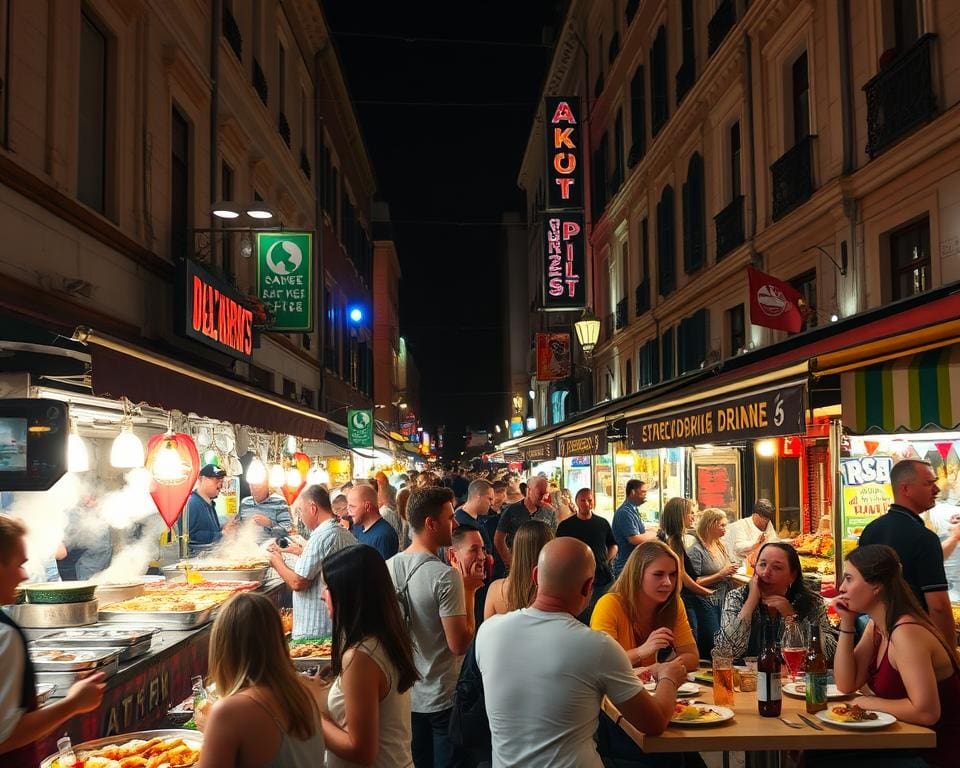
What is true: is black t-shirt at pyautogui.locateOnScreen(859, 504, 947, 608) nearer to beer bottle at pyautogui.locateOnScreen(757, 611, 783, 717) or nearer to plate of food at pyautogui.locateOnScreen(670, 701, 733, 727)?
beer bottle at pyautogui.locateOnScreen(757, 611, 783, 717)

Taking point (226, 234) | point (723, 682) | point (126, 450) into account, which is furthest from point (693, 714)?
point (226, 234)

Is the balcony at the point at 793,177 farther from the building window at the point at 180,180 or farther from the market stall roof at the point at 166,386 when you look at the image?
the building window at the point at 180,180

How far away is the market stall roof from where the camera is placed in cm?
536

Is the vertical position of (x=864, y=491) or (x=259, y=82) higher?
(x=259, y=82)

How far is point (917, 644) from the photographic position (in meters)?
4.43

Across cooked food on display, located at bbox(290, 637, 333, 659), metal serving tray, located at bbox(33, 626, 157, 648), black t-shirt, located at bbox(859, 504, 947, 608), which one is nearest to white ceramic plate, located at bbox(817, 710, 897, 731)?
black t-shirt, located at bbox(859, 504, 947, 608)

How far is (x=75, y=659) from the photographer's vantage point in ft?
16.9

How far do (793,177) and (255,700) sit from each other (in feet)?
43.2

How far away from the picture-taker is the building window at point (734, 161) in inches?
701

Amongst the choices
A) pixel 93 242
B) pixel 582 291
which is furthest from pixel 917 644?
pixel 582 291

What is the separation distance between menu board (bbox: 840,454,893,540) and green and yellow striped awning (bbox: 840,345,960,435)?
3448 mm

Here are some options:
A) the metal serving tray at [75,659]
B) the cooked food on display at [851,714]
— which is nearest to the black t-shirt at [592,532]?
the cooked food on display at [851,714]

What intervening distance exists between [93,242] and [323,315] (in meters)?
16.3

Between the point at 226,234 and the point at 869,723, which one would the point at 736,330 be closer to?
the point at 226,234
